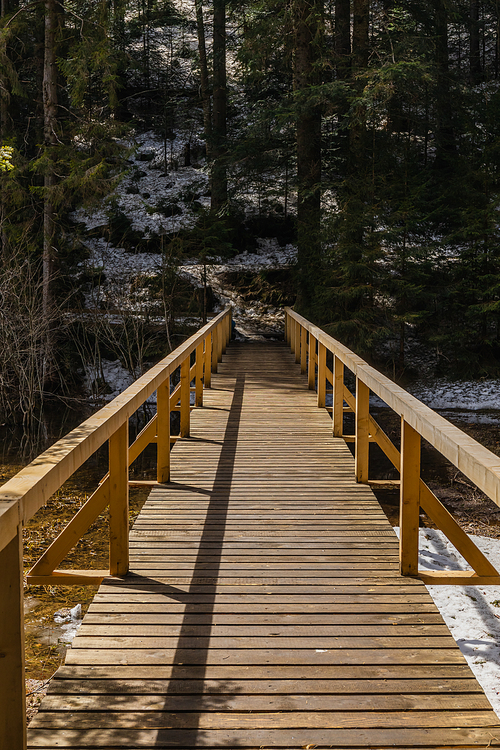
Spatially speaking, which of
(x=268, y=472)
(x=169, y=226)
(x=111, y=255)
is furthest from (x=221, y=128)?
(x=268, y=472)

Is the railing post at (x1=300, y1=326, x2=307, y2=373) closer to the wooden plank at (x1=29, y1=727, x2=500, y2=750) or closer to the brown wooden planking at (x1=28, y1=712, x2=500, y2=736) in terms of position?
the brown wooden planking at (x1=28, y1=712, x2=500, y2=736)

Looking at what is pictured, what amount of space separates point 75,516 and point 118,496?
9.1 inches

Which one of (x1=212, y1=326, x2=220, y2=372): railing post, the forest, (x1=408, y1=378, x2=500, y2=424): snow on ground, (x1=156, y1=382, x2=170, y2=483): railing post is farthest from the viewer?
Answer: (x1=408, y1=378, x2=500, y2=424): snow on ground

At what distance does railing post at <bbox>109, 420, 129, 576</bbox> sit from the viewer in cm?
321

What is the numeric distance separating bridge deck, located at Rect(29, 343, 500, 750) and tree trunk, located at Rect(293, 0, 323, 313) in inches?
454

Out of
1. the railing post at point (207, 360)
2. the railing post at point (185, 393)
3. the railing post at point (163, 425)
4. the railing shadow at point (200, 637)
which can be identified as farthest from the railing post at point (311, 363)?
the railing post at point (163, 425)

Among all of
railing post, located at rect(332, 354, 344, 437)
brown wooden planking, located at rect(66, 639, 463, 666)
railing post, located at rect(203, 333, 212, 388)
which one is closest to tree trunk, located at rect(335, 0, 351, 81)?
railing post, located at rect(203, 333, 212, 388)

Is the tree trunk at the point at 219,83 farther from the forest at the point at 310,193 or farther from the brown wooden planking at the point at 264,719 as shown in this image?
the brown wooden planking at the point at 264,719

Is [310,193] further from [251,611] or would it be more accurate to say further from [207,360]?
[251,611]

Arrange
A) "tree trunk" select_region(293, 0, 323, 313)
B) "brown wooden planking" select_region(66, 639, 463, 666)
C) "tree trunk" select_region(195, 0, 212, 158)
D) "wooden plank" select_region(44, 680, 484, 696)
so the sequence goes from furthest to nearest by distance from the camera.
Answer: "tree trunk" select_region(195, 0, 212, 158) → "tree trunk" select_region(293, 0, 323, 313) → "brown wooden planking" select_region(66, 639, 463, 666) → "wooden plank" select_region(44, 680, 484, 696)

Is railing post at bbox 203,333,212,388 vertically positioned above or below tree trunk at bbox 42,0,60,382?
below

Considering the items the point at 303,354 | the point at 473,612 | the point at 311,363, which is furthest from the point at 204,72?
the point at 473,612

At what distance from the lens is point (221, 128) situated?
69.7 feet

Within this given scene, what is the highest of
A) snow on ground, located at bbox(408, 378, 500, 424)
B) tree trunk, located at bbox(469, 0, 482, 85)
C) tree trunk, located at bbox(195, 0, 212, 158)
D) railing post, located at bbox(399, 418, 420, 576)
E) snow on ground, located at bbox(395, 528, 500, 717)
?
tree trunk, located at bbox(469, 0, 482, 85)
